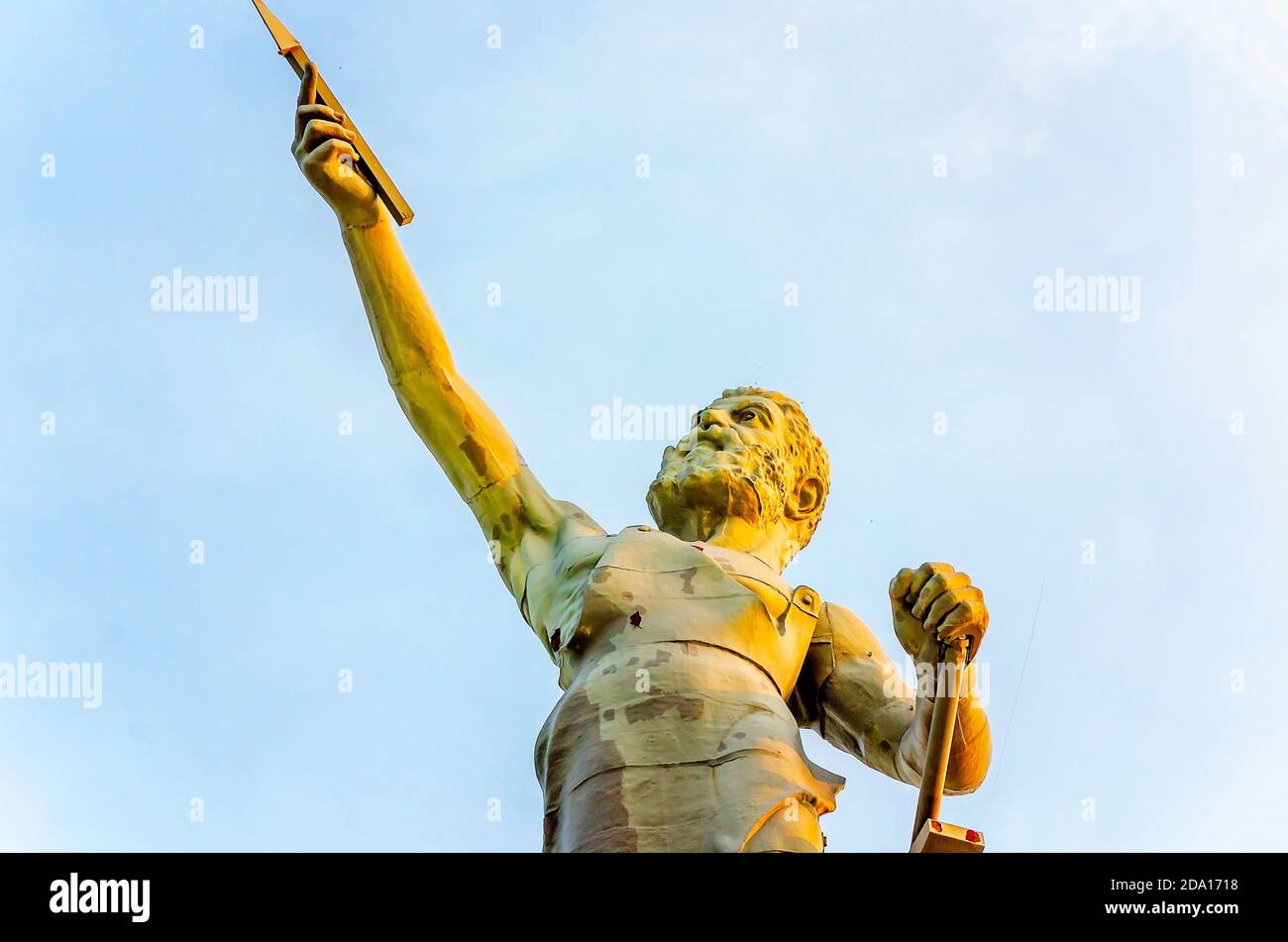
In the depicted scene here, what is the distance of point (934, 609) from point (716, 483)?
307 centimetres

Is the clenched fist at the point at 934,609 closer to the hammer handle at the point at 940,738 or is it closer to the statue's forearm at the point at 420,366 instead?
the hammer handle at the point at 940,738

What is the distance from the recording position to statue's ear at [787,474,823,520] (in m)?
14.2

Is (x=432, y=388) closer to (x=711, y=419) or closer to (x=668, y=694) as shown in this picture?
(x=711, y=419)

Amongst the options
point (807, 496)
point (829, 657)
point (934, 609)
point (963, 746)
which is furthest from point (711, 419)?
point (934, 609)

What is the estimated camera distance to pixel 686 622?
11859mm

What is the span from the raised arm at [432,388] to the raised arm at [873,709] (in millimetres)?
1516

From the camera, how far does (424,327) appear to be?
42.2 feet

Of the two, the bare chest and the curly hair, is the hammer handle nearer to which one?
the bare chest

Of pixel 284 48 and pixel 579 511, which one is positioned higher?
pixel 284 48

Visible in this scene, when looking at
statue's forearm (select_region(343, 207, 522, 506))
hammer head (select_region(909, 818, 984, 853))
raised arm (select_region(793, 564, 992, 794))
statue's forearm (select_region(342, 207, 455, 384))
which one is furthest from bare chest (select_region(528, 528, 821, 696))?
hammer head (select_region(909, 818, 984, 853))
